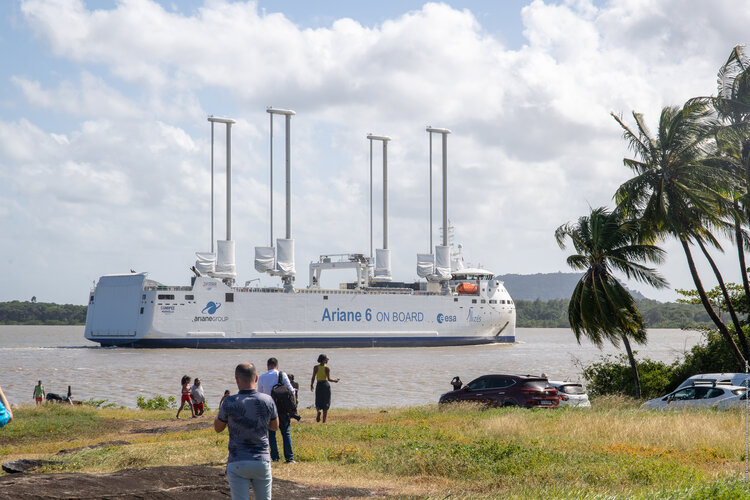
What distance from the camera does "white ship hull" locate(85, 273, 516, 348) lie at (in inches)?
2400

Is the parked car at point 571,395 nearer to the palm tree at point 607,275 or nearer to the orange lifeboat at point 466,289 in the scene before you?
the palm tree at point 607,275

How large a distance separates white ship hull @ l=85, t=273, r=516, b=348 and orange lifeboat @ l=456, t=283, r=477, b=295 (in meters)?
0.83

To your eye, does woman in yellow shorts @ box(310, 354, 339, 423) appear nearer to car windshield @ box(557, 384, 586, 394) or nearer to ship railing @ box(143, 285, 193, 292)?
car windshield @ box(557, 384, 586, 394)

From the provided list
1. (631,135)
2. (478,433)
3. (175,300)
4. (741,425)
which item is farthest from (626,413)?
(175,300)

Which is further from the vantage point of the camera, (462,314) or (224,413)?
(462,314)

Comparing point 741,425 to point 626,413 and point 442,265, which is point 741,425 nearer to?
point 626,413

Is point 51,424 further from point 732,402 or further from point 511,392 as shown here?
point 732,402

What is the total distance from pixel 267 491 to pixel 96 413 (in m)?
14.4

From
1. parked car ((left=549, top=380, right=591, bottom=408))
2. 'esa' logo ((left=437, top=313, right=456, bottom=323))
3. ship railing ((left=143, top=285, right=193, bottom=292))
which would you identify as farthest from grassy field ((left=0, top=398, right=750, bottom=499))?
'esa' logo ((left=437, top=313, right=456, bottom=323))

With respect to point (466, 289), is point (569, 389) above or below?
below

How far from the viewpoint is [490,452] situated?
10.1 metres

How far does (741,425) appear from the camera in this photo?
12547 millimetres

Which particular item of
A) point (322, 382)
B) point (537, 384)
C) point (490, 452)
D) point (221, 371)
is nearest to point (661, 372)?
point (537, 384)

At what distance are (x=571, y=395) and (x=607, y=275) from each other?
246 inches
